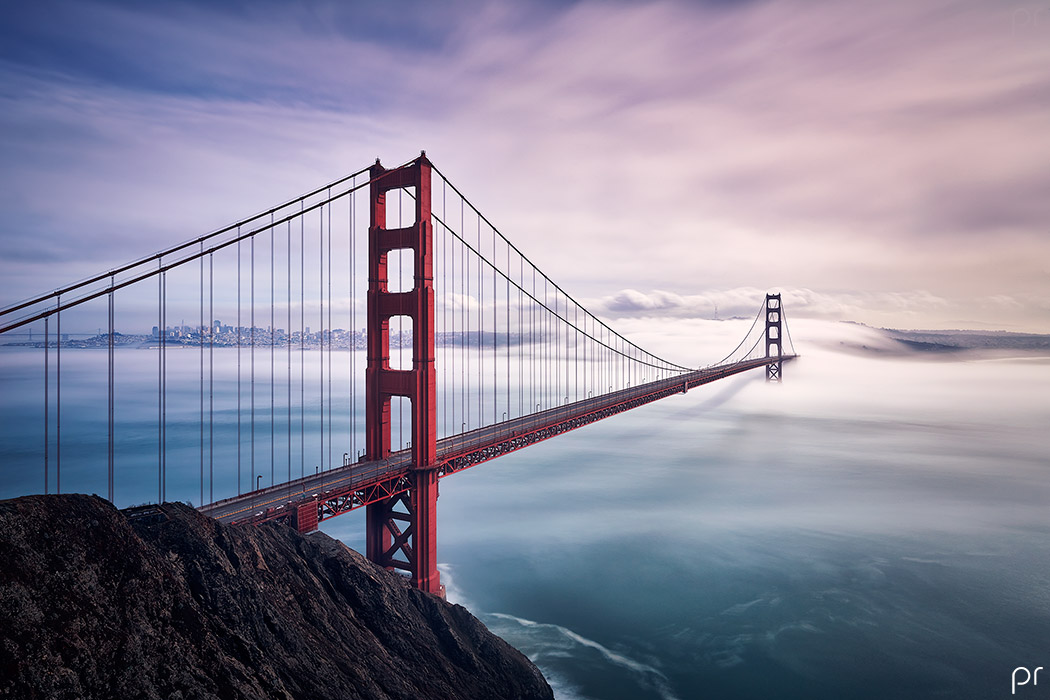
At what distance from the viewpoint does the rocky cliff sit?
31.5 ft

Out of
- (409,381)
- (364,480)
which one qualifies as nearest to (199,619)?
(364,480)

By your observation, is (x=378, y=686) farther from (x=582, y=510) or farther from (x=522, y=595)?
(x=582, y=510)

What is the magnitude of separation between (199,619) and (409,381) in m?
14.1

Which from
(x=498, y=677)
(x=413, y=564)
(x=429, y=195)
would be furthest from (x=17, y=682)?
(x=429, y=195)

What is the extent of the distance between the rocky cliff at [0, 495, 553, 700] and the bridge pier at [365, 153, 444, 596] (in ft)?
17.9

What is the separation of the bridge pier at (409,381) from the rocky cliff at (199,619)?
17.9ft

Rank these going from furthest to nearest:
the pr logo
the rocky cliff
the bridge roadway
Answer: the pr logo
the bridge roadway
the rocky cliff

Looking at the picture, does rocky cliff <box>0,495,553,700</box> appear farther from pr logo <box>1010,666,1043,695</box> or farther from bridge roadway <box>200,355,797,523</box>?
pr logo <box>1010,666,1043,695</box>

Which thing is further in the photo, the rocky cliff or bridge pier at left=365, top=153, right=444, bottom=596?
bridge pier at left=365, top=153, right=444, bottom=596

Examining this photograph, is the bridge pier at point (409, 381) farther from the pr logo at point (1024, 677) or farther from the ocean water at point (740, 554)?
the pr logo at point (1024, 677)

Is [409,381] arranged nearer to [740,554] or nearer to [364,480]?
[364,480]

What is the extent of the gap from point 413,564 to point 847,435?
87776mm

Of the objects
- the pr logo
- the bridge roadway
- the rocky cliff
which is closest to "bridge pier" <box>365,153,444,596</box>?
the bridge roadway

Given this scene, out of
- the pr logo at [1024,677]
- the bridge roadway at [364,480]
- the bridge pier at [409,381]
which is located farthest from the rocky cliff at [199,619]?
the pr logo at [1024,677]
